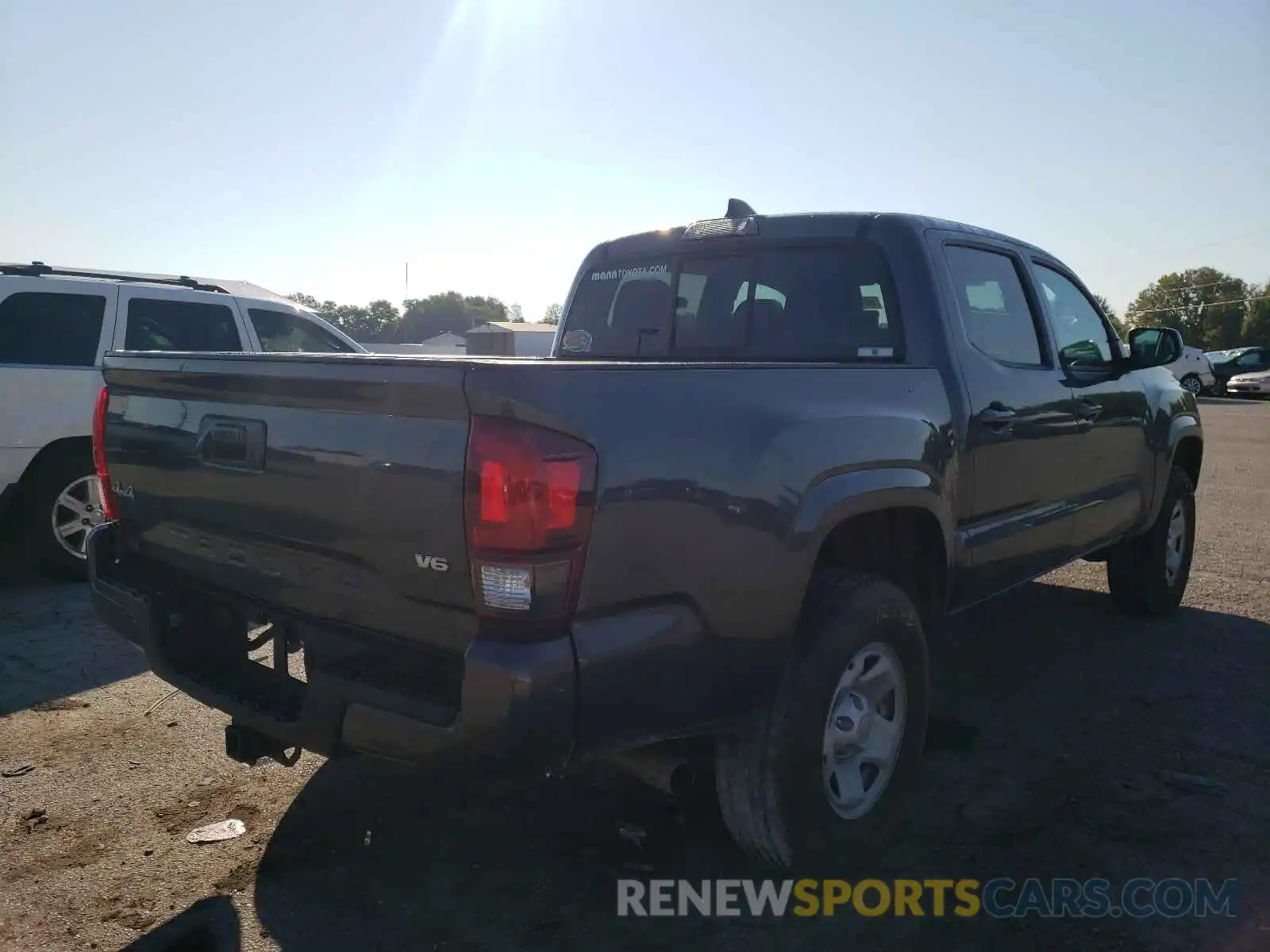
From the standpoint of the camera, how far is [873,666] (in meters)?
3.04

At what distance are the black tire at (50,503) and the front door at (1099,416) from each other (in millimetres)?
5672

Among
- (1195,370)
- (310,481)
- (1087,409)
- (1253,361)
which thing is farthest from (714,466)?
(1253,361)

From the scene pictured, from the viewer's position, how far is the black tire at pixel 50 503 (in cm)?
600

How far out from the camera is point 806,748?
106 inches

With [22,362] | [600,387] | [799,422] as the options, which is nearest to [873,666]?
[799,422]

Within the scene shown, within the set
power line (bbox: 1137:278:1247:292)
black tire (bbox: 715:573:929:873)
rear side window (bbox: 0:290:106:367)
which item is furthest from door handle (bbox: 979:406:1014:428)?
power line (bbox: 1137:278:1247:292)

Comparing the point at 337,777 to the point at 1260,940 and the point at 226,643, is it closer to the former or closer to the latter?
Result: the point at 226,643

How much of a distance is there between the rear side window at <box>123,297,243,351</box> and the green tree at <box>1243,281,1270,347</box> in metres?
69.9

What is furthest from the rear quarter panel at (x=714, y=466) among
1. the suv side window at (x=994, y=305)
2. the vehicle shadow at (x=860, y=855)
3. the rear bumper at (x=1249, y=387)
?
the rear bumper at (x=1249, y=387)

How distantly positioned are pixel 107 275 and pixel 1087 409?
6696mm

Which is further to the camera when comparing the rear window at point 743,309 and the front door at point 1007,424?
the rear window at point 743,309

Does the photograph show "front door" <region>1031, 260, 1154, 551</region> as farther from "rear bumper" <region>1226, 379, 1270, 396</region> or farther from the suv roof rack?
"rear bumper" <region>1226, 379, 1270, 396</region>

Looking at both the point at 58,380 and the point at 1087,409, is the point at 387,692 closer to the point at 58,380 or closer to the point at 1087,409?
the point at 1087,409

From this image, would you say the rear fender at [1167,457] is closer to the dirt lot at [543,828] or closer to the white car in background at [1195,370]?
the dirt lot at [543,828]
